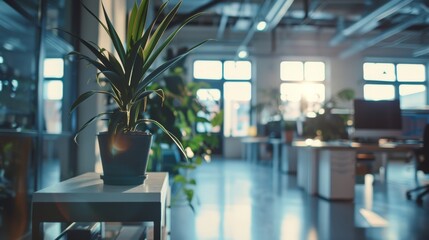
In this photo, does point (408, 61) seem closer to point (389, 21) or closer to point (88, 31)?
point (389, 21)

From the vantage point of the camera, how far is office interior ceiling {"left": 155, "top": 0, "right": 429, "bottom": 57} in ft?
22.2

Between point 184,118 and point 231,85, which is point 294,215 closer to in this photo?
point 184,118

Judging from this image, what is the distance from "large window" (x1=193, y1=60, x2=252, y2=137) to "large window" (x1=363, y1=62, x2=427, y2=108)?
159 inches

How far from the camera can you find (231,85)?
11.9 meters

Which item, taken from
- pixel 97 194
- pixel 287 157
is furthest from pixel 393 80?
pixel 97 194

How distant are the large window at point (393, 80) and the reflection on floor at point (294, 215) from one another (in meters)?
7.44

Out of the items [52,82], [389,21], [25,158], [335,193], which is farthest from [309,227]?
[389,21]

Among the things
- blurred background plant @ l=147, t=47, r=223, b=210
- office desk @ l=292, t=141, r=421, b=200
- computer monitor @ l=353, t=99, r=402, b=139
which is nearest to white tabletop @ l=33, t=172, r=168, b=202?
blurred background plant @ l=147, t=47, r=223, b=210

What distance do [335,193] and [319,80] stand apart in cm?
833

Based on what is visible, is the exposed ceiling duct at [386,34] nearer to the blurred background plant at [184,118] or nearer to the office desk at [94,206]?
the blurred background plant at [184,118]

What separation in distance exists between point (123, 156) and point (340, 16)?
348 inches

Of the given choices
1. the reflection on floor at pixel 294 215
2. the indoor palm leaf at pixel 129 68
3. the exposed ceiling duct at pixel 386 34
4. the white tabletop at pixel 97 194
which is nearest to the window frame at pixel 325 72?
the exposed ceiling duct at pixel 386 34

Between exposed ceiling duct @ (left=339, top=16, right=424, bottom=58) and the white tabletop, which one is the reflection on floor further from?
exposed ceiling duct @ (left=339, top=16, right=424, bottom=58)

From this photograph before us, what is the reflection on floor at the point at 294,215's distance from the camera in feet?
9.25
